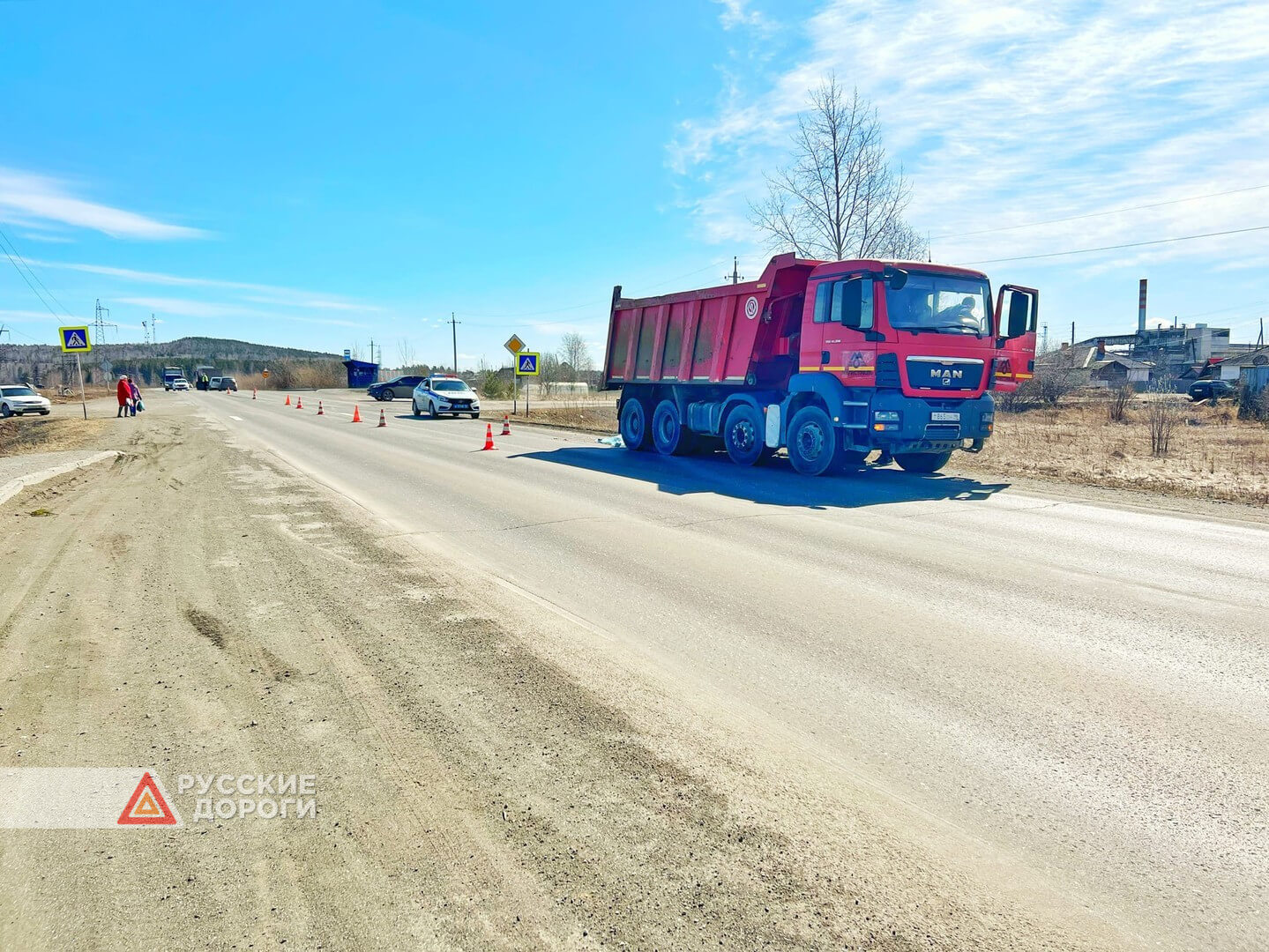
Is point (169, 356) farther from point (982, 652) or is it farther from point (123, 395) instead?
point (982, 652)

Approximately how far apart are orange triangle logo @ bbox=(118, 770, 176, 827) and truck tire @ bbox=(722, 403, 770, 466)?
451 inches

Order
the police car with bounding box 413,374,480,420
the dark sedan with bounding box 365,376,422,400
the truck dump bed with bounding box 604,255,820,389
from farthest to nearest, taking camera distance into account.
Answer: the dark sedan with bounding box 365,376,422,400, the police car with bounding box 413,374,480,420, the truck dump bed with bounding box 604,255,820,389

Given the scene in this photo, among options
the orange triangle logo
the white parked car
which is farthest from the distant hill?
the orange triangle logo

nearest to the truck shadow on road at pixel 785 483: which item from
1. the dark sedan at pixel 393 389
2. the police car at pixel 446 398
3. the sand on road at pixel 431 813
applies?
the sand on road at pixel 431 813

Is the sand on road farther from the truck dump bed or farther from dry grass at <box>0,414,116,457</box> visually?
dry grass at <box>0,414,116,457</box>

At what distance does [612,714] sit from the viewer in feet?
11.9

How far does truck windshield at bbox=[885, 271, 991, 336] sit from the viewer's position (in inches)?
438

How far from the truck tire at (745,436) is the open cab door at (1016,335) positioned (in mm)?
3909

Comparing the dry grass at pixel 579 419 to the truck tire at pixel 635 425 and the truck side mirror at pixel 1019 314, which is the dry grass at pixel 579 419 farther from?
the truck side mirror at pixel 1019 314

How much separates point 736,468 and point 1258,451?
12.1 meters

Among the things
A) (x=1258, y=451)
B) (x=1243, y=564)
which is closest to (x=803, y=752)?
A: (x=1243, y=564)

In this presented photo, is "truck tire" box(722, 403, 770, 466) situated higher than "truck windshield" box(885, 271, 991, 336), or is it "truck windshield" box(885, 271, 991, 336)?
"truck windshield" box(885, 271, 991, 336)

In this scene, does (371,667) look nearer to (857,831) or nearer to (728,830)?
(728,830)

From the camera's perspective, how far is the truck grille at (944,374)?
11.1 meters
